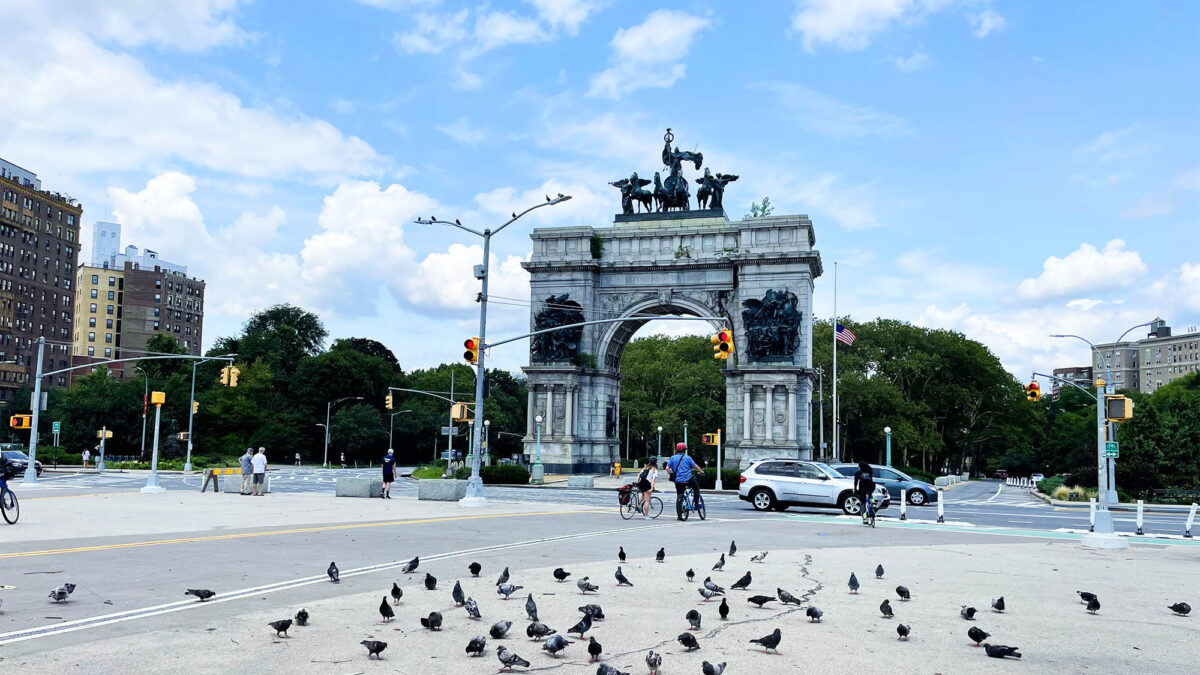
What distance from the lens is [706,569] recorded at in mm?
13180

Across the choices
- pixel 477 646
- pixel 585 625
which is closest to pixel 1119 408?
pixel 585 625

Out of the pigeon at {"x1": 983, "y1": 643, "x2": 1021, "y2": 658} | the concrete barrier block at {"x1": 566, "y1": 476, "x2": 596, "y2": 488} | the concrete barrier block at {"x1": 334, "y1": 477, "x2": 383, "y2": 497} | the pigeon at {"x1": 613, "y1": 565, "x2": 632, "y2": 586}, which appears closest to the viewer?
the pigeon at {"x1": 983, "y1": 643, "x2": 1021, "y2": 658}

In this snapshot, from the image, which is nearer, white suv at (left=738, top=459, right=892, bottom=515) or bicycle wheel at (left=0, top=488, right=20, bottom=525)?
bicycle wheel at (left=0, top=488, right=20, bottom=525)

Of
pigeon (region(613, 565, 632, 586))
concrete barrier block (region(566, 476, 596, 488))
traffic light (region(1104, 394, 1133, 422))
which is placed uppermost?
traffic light (region(1104, 394, 1133, 422))

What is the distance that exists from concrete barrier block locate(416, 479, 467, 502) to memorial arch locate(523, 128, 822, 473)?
25295mm

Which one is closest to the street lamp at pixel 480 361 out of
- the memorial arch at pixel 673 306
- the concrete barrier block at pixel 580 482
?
the concrete barrier block at pixel 580 482

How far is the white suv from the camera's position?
2812 cm

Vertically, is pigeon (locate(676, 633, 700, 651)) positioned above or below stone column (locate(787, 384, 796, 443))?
below

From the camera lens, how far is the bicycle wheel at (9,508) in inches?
733

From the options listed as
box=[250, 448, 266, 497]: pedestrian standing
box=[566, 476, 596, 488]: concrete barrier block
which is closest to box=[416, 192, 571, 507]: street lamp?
box=[250, 448, 266, 497]: pedestrian standing

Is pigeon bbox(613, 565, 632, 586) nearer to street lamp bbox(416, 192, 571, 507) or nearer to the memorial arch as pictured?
street lamp bbox(416, 192, 571, 507)

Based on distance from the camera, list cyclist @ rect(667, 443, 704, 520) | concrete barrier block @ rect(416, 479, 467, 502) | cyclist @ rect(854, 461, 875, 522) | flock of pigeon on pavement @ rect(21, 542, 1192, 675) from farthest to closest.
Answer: concrete barrier block @ rect(416, 479, 467, 502) < cyclist @ rect(667, 443, 704, 520) < cyclist @ rect(854, 461, 875, 522) < flock of pigeon on pavement @ rect(21, 542, 1192, 675)

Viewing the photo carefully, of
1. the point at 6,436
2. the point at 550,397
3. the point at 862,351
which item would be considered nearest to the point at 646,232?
the point at 550,397

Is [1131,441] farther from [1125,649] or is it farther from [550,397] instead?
[1125,649]
